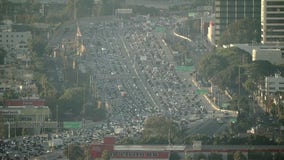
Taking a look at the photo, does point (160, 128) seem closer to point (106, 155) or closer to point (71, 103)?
point (106, 155)

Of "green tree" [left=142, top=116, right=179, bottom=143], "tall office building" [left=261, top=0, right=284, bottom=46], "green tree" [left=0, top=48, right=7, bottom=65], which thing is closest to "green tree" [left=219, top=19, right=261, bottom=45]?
"tall office building" [left=261, top=0, right=284, bottom=46]

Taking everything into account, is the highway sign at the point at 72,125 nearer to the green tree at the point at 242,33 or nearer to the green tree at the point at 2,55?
the green tree at the point at 2,55

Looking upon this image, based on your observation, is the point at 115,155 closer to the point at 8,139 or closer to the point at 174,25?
the point at 8,139

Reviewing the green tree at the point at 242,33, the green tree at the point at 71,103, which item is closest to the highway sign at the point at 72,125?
the green tree at the point at 71,103

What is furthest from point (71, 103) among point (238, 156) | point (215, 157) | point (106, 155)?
point (238, 156)

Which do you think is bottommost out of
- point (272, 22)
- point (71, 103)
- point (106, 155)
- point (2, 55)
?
point (106, 155)

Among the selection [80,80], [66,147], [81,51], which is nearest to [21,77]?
[80,80]

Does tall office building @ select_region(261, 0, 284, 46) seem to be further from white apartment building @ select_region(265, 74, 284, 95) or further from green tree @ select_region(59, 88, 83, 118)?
green tree @ select_region(59, 88, 83, 118)
